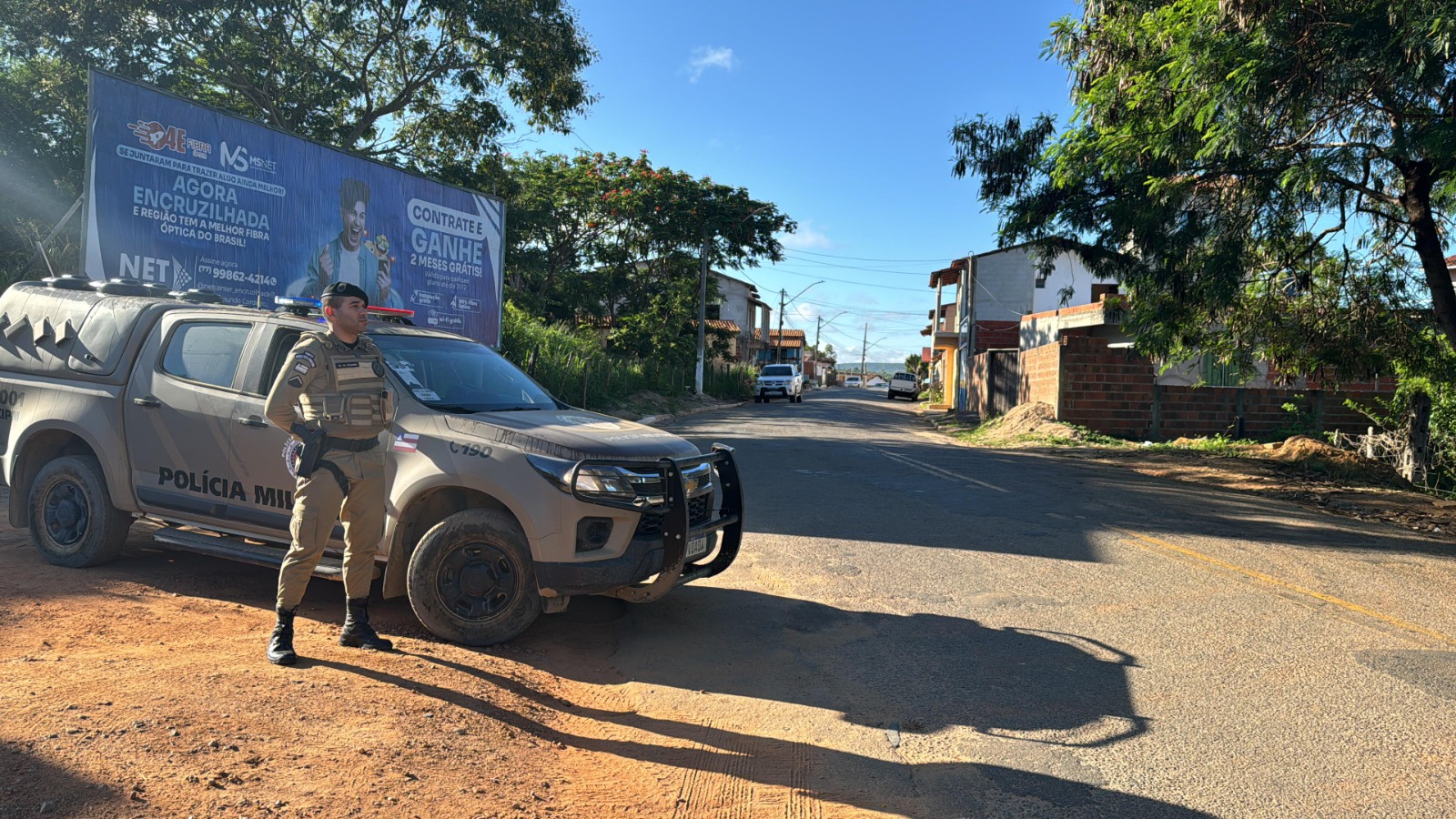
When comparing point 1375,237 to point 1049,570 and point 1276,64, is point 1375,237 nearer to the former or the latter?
point 1276,64

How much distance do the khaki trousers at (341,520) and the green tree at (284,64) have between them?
1675cm

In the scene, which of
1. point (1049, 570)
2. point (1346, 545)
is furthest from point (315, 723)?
point (1346, 545)

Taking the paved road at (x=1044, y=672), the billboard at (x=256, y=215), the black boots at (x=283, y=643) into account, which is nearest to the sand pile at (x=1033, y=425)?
the paved road at (x=1044, y=672)

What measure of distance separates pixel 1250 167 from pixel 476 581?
34.4ft

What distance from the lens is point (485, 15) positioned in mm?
18828

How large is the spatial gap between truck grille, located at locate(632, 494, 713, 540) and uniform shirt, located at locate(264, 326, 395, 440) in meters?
1.42

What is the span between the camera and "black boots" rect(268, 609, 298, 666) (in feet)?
14.1

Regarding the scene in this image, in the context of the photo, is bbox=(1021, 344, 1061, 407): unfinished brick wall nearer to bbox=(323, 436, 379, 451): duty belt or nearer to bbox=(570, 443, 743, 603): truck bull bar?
bbox=(570, 443, 743, 603): truck bull bar

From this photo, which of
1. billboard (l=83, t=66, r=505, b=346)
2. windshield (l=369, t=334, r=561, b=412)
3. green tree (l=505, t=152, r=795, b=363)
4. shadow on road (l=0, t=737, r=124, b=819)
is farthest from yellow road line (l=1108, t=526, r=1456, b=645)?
green tree (l=505, t=152, r=795, b=363)

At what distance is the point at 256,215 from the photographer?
11.7 meters

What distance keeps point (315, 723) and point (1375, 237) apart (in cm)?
1450

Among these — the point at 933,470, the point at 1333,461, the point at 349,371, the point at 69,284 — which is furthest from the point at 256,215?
the point at 1333,461

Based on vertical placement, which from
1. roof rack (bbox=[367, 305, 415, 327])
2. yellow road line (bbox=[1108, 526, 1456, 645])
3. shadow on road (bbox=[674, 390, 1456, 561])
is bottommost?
Answer: yellow road line (bbox=[1108, 526, 1456, 645])

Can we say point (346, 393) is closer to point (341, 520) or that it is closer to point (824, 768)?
point (341, 520)
